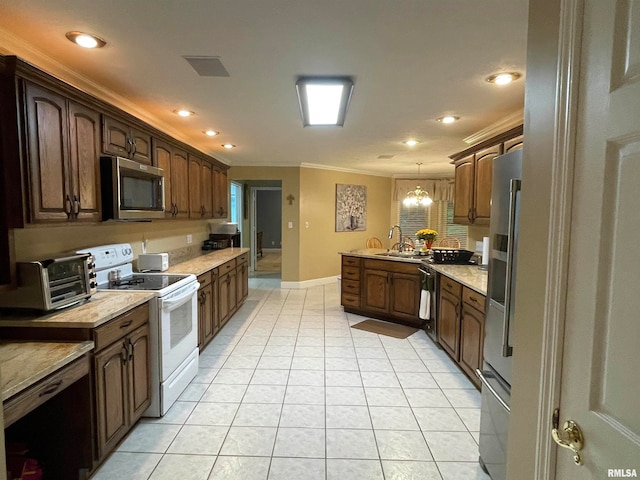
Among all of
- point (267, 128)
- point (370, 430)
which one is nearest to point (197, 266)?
point (267, 128)

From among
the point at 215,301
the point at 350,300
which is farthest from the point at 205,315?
the point at 350,300

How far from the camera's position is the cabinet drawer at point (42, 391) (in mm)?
1303

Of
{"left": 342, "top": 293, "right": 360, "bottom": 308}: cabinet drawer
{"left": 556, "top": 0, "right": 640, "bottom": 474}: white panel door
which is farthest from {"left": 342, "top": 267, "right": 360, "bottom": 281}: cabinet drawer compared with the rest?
{"left": 556, "top": 0, "right": 640, "bottom": 474}: white panel door

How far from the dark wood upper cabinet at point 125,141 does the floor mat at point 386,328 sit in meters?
3.10

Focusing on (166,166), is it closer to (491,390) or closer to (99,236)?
(99,236)

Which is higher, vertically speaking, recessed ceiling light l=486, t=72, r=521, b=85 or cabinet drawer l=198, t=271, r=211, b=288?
recessed ceiling light l=486, t=72, r=521, b=85

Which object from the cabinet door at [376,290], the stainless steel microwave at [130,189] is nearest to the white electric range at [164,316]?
the stainless steel microwave at [130,189]

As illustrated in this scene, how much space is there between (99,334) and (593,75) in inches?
88.2

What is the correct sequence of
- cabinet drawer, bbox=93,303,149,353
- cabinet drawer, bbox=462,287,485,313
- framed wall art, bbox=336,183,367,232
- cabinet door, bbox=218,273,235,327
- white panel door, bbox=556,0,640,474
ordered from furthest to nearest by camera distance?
framed wall art, bbox=336,183,367,232 < cabinet door, bbox=218,273,235,327 < cabinet drawer, bbox=462,287,485,313 < cabinet drawer, bbox=93,303,149,353 < white panel door, bbox=556,0,640,474

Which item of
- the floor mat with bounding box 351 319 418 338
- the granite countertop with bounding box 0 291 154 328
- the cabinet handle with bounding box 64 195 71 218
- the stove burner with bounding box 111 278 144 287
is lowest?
the floor mat with bounding box 351 319 418 338

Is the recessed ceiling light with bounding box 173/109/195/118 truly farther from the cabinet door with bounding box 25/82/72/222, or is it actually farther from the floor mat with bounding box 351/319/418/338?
the floor mat with bounding box 351/319/418/338

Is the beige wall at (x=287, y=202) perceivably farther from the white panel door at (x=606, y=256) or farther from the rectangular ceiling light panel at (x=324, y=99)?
the white panel door at (x=606, y=256)

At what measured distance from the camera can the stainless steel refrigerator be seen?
1.63 meters

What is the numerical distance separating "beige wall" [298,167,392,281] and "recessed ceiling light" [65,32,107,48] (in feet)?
15.0
